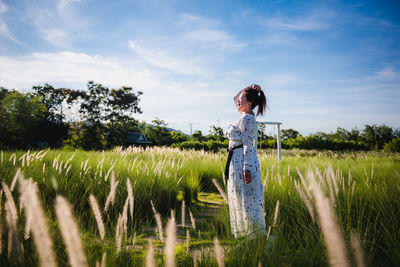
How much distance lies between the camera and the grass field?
1136 millimetres

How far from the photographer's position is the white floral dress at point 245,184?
2.63 meters

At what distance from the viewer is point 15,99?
21172mm

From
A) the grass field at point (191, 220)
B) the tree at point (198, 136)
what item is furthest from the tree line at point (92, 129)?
the grass field at point (191, 220)

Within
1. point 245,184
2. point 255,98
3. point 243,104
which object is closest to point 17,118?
point 243,104

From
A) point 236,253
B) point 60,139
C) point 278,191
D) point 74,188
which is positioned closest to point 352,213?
point 278,191

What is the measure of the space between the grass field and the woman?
0.20 m

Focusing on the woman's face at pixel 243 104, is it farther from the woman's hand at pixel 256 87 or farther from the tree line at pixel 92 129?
the tree line at pixel 92 129

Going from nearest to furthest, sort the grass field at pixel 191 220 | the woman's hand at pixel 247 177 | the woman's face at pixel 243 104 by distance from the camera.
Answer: the grass field at pixel 191 220, the woman's hand at pixel 247 177, the woman's face at pixel 243 104

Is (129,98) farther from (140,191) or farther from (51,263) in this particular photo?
(51,263)

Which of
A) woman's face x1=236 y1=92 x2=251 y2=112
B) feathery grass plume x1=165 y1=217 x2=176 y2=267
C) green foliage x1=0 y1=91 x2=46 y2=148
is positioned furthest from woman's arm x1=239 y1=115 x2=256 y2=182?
green foliage x1=0 y1=91 x2=46 y2=148

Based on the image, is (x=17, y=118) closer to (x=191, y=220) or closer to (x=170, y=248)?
(x=191, y=220)

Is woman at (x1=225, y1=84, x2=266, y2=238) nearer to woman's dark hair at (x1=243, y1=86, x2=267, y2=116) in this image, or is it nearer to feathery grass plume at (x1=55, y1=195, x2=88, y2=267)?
woman's dark hair at (x1=243, y1=86, x2=267, y2=116)

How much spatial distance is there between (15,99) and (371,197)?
95.7ft

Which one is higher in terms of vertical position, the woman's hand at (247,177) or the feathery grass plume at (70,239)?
the feathery grass plume at (70,239)
